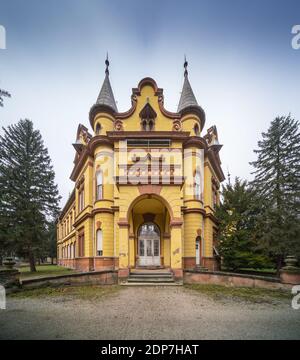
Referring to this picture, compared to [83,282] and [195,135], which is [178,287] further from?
[195,135]

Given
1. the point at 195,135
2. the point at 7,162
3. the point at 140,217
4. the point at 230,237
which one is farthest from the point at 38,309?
the point at 7,162

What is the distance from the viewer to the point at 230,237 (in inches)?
671

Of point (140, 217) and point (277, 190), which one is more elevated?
point (277, 190)

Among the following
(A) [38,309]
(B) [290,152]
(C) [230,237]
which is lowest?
(A) [38,309]

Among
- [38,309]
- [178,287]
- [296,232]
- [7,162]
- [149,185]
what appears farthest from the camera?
[7,162]

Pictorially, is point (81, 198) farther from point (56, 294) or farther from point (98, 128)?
point (56, 294)

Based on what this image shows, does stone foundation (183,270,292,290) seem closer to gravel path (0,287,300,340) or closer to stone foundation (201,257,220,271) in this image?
gravel path (0,287,300,340)

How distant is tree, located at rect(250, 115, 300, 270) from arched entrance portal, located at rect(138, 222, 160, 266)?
7789 millimetres

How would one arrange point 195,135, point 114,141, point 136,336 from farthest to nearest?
point 195,135, point 114,141, point 136,336

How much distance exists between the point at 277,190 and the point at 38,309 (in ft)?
54.9

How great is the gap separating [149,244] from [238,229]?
7.31m

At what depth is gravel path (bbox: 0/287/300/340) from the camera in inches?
200
